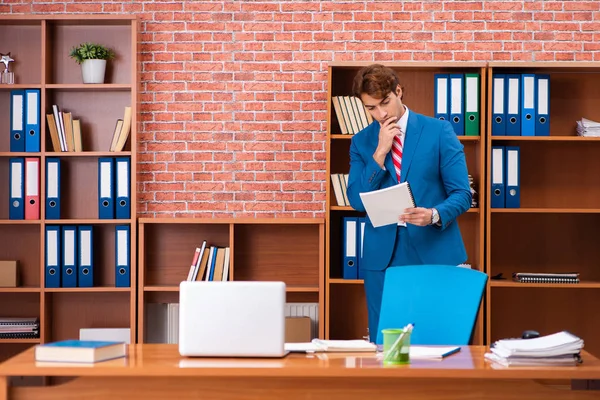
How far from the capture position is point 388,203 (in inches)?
125

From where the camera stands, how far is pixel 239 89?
487 cm

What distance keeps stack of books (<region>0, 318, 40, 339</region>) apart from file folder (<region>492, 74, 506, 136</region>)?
9.47 feet

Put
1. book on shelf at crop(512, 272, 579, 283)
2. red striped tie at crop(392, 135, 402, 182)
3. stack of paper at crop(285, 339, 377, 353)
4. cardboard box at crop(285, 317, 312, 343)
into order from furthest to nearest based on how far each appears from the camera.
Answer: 1. cardboard box at crop(285, 317, 312, 343)
2. book on shelf at crop(512, 272, 579, 283)
3. red striped tie at crop(392, 135, 402, 182)
4. stack of paper at crop(285, 339, 377, 353)

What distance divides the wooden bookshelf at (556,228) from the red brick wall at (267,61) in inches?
13.3

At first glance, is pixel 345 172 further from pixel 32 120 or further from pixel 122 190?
pixel 32 120

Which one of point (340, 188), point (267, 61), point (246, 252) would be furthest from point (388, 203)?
point (267, 61)

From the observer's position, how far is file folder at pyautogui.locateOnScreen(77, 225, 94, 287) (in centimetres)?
467

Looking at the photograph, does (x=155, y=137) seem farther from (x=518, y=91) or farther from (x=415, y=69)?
(x=518, y=91)

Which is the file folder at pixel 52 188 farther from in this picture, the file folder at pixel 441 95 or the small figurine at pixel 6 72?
the file folder at pixel 441 95

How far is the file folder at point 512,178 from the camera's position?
15.0ft

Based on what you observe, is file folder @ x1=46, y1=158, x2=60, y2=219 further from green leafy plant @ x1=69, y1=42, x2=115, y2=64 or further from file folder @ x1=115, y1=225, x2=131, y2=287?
green leafy plant @ x1=69, y1=42, x2=115, y2=64

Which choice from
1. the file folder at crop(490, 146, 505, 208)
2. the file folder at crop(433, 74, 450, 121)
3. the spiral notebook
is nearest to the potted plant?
the file folder at crop(433, 74, 450, 121)

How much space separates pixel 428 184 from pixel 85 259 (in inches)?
90.4

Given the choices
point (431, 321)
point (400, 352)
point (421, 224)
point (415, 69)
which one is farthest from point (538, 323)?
point (400, 352)
